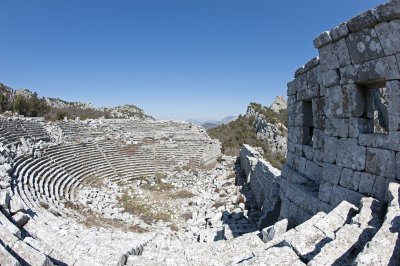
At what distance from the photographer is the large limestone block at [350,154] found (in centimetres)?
452

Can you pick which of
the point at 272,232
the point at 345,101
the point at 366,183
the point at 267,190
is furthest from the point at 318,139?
the point at 267,190

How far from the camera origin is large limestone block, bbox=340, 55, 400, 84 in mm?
3977

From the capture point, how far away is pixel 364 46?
170 inches

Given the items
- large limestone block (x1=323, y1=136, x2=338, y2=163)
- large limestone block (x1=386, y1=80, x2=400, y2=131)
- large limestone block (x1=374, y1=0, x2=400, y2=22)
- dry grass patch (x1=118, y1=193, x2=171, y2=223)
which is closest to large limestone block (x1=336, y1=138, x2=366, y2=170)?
large limestone block (x1=323, y1=136, x2=338, y2=163)

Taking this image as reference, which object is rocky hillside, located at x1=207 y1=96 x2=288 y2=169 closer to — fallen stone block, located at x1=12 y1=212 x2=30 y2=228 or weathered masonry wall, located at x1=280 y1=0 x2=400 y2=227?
weathered masonry wall, located at x1=280 y1=0 x2=400 y2=227

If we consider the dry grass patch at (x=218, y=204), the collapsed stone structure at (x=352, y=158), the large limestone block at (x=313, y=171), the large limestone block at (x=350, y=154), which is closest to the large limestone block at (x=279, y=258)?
the collapsed stone structure at (x=352, y=158)

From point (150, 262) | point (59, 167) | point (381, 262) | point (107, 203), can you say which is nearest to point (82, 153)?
point (59, 167)

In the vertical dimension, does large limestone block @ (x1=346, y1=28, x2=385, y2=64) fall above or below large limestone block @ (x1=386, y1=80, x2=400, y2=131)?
above

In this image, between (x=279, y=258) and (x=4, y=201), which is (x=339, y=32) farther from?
(x=4, y=201)

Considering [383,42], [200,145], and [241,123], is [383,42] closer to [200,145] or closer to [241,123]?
[200,145]

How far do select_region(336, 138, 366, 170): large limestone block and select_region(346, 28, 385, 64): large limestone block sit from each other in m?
1.23

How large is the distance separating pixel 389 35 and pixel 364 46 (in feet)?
1.29

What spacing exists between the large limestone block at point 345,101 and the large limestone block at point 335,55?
362 mm

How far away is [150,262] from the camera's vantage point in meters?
5.08
